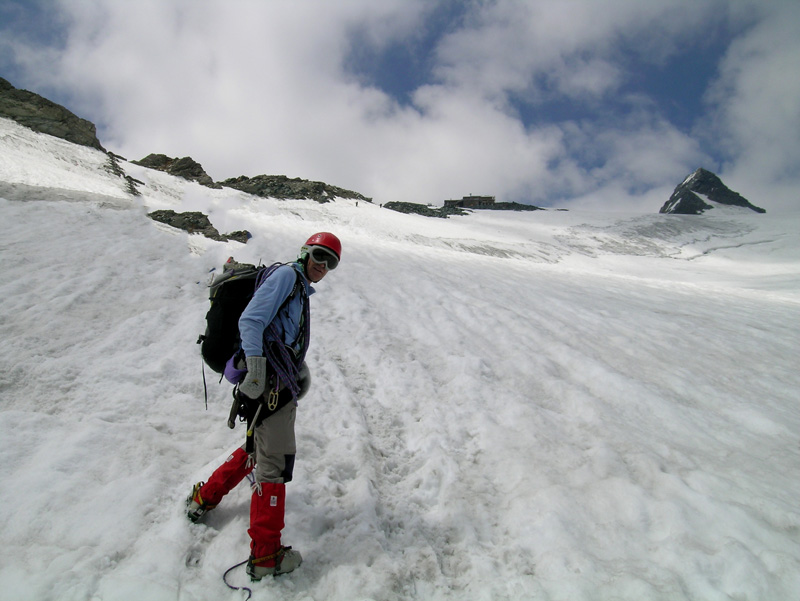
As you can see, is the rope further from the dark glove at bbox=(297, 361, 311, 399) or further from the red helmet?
the red helmet

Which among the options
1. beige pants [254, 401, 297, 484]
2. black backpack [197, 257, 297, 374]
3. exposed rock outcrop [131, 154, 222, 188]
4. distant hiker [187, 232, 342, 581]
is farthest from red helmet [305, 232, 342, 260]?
exposed rock outcrop [131, 154, 222, 188]

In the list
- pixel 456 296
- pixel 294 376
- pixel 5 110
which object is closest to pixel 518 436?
pixel 294 376

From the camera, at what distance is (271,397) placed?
3328 mm

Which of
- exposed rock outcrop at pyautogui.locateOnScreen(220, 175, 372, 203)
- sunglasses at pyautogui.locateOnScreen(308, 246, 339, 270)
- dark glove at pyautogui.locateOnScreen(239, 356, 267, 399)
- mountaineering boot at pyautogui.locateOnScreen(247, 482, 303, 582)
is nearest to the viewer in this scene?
mountaineering boot at pyautogui.locateOnScreen(247, 482, 303, 582)

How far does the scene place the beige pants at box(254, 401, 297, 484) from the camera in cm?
328

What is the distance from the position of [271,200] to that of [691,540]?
26974mm

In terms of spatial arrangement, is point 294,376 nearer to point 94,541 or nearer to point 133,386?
point 94,541

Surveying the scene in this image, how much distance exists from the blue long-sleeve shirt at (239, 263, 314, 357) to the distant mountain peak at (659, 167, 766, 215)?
7950 centimetres

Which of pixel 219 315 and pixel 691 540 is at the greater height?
pixel 219 315

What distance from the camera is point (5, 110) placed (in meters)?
20.8

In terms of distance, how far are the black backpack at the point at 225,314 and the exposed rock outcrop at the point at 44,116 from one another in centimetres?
2559

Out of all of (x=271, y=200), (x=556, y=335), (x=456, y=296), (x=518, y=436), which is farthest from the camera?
(x=271, y=200)

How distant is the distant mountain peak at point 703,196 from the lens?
67750 millimetres

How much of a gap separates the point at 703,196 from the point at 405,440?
96.2 metres
